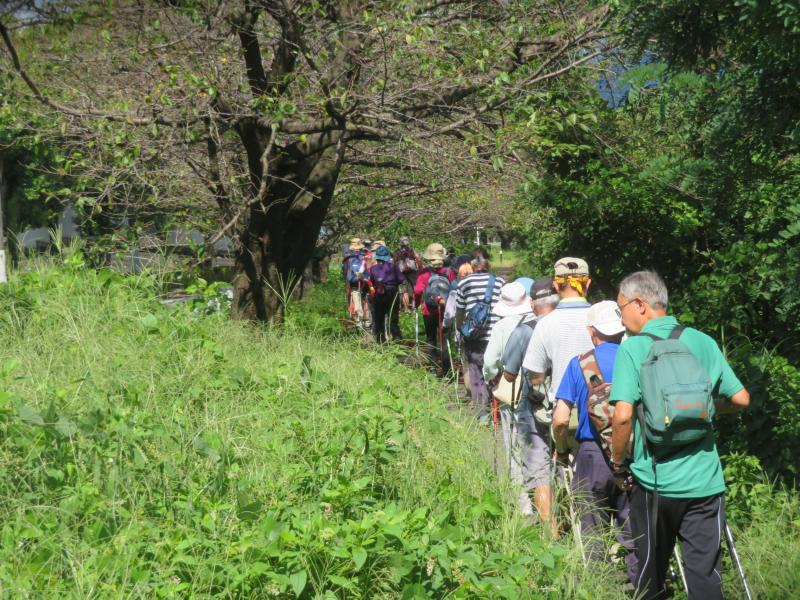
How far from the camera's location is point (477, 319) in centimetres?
930

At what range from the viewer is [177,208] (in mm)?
12984

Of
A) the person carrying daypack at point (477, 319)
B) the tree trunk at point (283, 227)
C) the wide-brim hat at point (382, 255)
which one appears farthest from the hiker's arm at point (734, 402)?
the wide-brim hat at point (382, 255)

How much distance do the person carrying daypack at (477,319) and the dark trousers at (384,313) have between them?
5210mm

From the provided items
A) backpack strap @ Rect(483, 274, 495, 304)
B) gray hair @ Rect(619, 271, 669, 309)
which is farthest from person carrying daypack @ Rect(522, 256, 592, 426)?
backpack strap @ Rect(483, 274, 495, 304)

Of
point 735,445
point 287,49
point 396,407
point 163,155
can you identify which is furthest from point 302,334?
point 735,445

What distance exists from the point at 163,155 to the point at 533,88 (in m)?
3.76

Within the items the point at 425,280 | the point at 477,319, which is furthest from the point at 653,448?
the point at 425,280

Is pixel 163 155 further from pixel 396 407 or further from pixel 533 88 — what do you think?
pixel 396 407

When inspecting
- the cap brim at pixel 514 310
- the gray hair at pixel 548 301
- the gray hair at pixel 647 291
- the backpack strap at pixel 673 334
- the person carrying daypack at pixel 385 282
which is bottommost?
the person carrying daypack at pixel 385 282

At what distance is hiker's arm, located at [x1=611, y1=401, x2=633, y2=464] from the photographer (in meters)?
4.37

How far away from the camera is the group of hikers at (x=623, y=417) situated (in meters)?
4.30

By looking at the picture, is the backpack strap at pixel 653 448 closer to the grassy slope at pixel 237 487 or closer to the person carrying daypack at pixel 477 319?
the grassy slope at pixel 237 487

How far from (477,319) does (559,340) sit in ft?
11.6

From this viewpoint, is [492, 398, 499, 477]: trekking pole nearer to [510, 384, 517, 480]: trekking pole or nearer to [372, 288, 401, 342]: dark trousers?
[510, 384, 517, 480]: trekking pole
